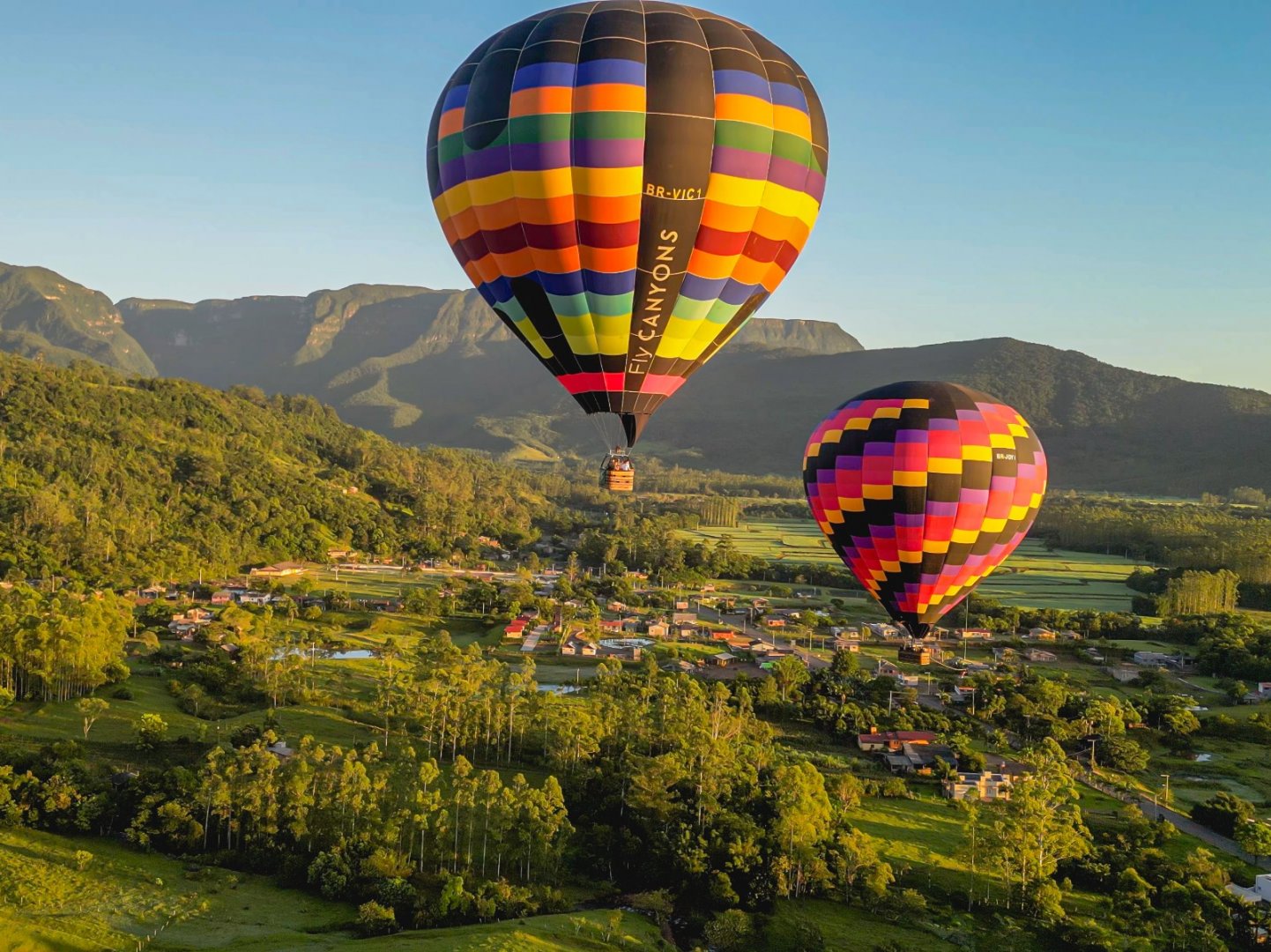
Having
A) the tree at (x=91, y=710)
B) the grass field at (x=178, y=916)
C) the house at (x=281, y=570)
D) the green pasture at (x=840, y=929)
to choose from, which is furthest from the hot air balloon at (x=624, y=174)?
the house at (x=281, y=570)

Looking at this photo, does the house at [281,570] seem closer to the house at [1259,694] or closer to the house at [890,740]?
the house at [890,740]

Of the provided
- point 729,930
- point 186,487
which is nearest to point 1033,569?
point 186,487

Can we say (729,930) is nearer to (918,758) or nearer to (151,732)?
(918,758)

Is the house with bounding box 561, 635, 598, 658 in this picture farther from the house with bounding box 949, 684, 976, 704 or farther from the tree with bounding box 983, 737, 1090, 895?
the tree with bounding box 983, 737, 1090, 895

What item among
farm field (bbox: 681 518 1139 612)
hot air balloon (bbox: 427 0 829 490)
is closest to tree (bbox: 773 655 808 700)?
hot air balloon (bbox: 427 0 829 490)

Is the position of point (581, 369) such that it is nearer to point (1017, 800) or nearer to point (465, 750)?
point (1017, 800)

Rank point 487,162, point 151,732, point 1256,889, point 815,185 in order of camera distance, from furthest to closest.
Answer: point 151,732 < point 1256,889 < point 815,185 < point 487,162
